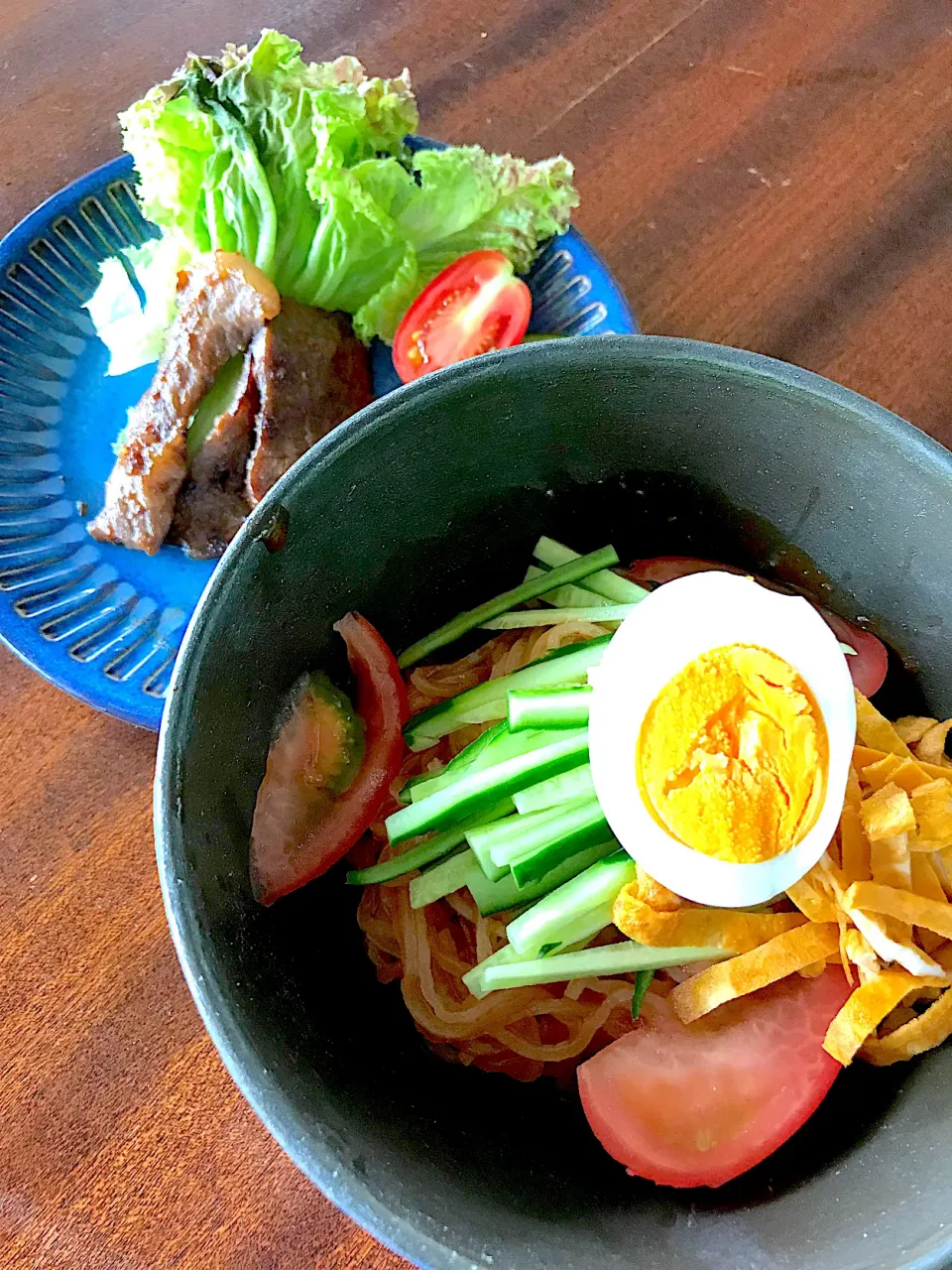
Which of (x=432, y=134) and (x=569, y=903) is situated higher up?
(x=432, y=134)

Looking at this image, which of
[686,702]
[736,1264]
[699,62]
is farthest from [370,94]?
[736,1264]

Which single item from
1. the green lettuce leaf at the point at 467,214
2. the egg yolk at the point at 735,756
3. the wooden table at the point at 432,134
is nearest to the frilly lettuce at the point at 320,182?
the green lettuce leaf at the point at 467,214

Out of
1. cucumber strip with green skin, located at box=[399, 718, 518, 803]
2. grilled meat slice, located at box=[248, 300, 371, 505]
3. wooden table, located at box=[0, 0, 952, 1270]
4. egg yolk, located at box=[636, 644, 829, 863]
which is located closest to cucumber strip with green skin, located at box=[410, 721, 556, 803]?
cucumber strip with green skin, located at box=[399, 718, 518, 803]

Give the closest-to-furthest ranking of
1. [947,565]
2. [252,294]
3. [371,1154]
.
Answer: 1. [371,1154]
2. [947,565]
3. [252,294]

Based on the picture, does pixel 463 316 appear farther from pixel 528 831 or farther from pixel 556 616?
pixel 528 831

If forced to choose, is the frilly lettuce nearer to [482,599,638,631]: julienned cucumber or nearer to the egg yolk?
[482,599,638,631]: julienned cucumber

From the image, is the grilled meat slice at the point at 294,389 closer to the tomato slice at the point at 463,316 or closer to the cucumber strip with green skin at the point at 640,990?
the tomato slice at the point at 463,316

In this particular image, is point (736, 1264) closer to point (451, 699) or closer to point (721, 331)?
point (451, 699)

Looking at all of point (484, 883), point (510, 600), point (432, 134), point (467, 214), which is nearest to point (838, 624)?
point (510, 600)
